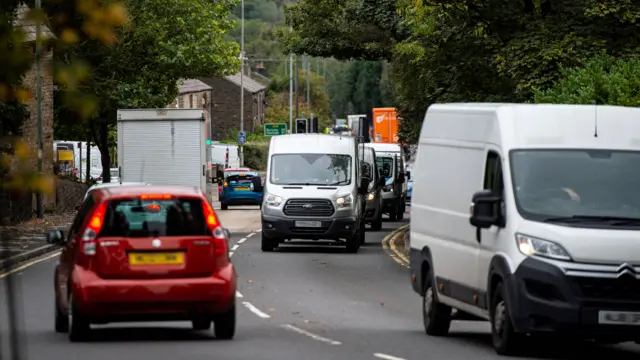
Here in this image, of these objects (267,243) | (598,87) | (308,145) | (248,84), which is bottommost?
(267,243)

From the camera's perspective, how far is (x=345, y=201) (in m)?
29.1

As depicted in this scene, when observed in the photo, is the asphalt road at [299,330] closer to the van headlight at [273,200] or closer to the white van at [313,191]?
the white van at [313,191]

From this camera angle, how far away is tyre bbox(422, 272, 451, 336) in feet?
44.7

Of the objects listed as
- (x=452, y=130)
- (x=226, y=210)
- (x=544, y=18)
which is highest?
(x=544, y=18)

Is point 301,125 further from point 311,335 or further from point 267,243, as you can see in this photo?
point 311,335

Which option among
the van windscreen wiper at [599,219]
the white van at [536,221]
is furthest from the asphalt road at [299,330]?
the van windscreen wiper at [599,219]

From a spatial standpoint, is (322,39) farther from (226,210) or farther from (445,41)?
(445,41)

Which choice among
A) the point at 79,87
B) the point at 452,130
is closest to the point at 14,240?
the point at 452,130

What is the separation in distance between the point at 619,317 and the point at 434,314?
9.79ft

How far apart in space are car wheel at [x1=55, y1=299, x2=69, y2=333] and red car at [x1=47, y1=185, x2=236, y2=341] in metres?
1.21

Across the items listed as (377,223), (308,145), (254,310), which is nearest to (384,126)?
(377,223)

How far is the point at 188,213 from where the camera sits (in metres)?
12.4

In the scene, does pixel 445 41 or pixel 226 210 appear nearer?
pixel 445 41

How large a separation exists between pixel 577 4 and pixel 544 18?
2.28 feet
